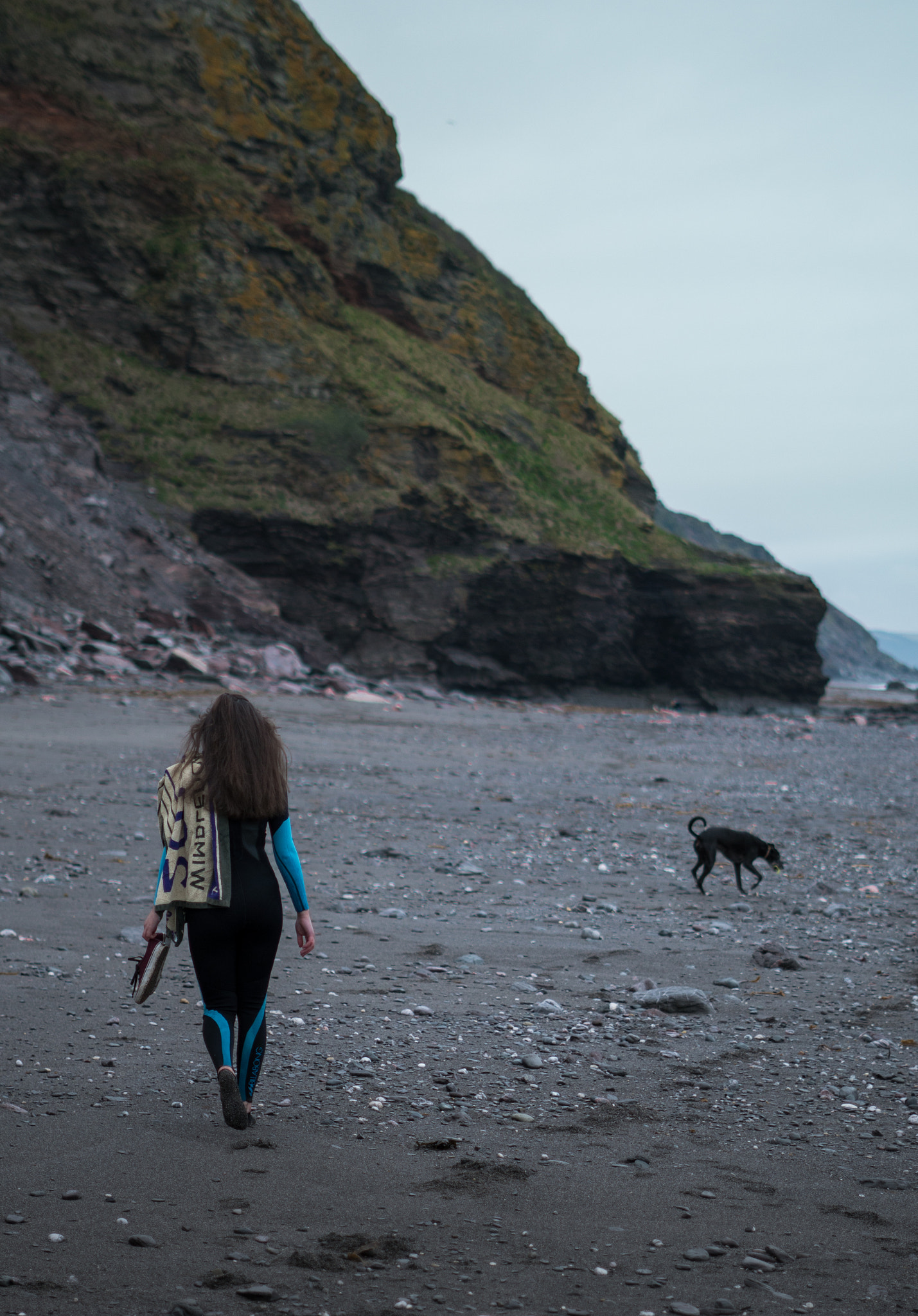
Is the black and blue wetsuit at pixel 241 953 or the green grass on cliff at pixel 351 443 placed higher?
the green grass on cliff at pixel 351 443

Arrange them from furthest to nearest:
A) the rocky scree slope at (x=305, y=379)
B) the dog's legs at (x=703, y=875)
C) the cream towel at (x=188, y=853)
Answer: the rocky scree slope at (x=305, y=379), the dog's legs at (x=703, y=875), the cream towel at (x=188, y=853)

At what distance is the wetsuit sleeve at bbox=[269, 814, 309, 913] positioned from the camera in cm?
409

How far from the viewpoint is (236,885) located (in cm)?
389

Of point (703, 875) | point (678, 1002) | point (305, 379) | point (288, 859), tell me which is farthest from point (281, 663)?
point (288, 859)

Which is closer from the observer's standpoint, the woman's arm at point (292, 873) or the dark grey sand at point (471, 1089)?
the dark grey sand at point (471, 1089)

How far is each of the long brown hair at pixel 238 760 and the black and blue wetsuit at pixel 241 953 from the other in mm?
109

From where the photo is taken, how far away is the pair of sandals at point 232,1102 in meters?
3.70

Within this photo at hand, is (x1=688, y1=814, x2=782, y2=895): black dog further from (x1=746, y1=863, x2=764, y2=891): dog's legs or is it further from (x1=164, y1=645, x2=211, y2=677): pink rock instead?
(x1=164, y1=645, x2=211, y2=677): pink rock

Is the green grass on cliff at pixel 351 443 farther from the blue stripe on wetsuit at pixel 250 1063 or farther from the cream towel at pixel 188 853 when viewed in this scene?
the blue stripe on wetsuit at pixel 250 1063

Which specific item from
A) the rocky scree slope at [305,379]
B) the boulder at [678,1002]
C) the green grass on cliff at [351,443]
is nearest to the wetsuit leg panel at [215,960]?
the boulder at [678,1002]

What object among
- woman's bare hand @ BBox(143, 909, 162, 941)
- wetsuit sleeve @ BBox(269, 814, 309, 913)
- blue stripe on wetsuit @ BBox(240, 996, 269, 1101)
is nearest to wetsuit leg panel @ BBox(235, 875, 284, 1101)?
blue stripe on wetsuit @ BBox(240, 996, 269, 1101)

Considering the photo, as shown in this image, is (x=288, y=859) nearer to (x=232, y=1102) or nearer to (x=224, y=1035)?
(x=224, y=1035)

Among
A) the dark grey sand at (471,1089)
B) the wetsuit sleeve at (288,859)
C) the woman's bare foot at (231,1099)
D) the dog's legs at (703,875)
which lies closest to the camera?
the dark grey sand at (471,1089)

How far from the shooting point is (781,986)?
583 centimetres
